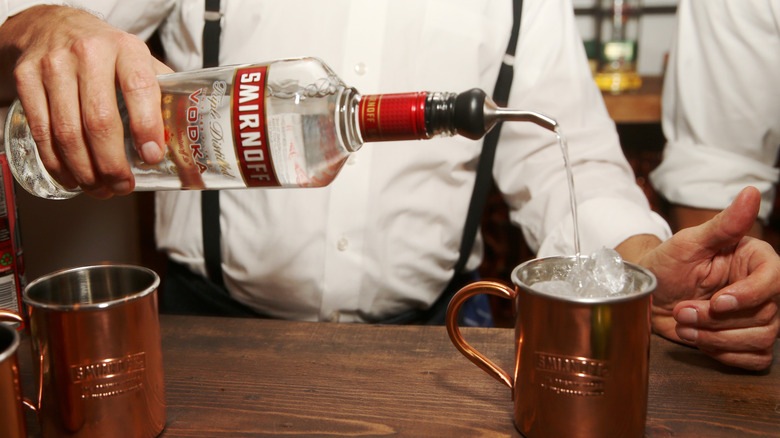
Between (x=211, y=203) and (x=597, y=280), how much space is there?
0.69 metres

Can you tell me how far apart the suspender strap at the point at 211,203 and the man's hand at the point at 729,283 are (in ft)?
2.31

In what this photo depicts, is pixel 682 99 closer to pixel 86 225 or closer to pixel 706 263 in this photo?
pixel 706 263

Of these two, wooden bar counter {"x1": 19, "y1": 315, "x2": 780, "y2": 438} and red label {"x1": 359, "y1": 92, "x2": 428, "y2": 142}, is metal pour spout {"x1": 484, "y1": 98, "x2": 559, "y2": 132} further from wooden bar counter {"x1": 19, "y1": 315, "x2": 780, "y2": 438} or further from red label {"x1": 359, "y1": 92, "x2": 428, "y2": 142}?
wooden bar counter {"x1": 19, "y1": 315, "x2": 780, "y2": 438}

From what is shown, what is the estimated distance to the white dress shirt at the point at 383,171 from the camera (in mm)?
1111

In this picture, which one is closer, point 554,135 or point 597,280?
point 597,280

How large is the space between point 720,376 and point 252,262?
73cm

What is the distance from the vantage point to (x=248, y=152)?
65cm

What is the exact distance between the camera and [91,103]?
66 centimetres

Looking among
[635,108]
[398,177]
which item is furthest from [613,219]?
[635,108]

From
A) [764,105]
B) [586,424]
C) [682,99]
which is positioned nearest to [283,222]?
[586,424]

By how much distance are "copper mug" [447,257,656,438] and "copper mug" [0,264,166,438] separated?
1.16ft

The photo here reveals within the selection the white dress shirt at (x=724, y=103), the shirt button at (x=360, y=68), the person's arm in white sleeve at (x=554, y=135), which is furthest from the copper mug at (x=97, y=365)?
the white dress shirt at (x=724, y=103)

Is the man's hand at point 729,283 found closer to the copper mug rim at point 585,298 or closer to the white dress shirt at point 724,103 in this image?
the copper mug rim at point 585,298

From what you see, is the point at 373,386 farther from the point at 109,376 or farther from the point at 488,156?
the point at 488,156
